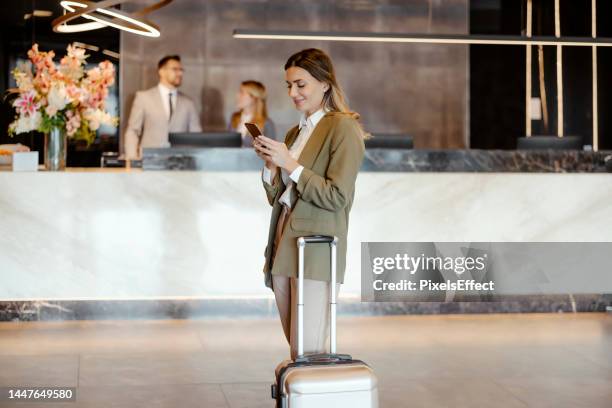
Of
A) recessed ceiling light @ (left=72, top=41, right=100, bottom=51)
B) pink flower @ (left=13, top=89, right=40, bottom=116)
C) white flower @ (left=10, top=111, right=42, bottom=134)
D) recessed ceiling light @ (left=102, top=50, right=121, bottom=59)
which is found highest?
recessed ceiling light @ (left=72, top=41, right=100, bottom=51)

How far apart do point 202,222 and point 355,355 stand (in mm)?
1583

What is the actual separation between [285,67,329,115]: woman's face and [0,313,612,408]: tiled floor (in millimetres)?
1592

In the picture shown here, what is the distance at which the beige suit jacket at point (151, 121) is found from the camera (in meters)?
9.00

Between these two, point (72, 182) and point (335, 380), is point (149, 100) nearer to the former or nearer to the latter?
point (72, 182)

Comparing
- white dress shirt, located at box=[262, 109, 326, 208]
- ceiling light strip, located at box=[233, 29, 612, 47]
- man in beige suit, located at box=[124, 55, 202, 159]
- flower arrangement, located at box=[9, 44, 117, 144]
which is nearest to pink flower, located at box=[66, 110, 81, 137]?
flower arrangement, located at box=[9, 44, 117, 144]

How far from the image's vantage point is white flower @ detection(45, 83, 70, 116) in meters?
6.46

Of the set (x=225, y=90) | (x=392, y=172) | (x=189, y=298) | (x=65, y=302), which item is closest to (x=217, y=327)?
(x=189, y=298)

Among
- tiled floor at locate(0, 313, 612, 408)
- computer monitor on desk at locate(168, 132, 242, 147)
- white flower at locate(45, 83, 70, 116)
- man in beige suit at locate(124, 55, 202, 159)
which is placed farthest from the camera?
man in beige suit at locate(124, 55, 202, 159)

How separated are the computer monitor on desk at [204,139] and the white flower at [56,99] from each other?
0.78 meters

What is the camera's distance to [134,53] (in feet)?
33.8

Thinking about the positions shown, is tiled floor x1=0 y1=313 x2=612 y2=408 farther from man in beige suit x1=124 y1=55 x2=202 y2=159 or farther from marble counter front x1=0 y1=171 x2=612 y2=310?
man in beige suit x1=124 y1=55 x2=202 y2=159

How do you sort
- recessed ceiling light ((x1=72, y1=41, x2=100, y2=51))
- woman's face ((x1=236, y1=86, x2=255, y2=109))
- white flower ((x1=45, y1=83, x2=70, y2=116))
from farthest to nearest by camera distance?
1. recessed ceiling light ((x1=72, y1=41, x2=100, y2=51))
2. woman's face ((x1=236, y1=86, x2=255, y2=109))
3. white flower ((x1=45, y1=83, x2=70, y2=116))

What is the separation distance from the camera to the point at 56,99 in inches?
255

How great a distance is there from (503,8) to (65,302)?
6.55 metres
